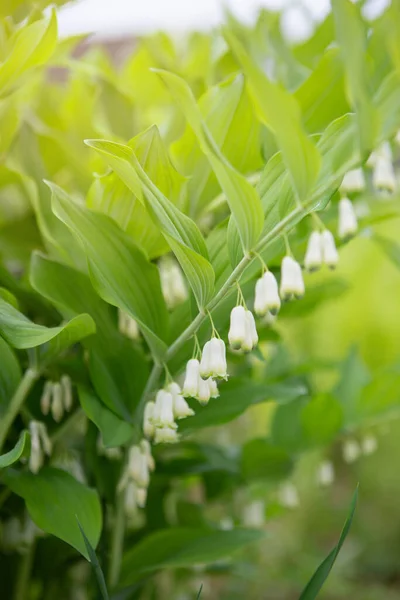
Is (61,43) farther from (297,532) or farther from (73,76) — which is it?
(297,532)

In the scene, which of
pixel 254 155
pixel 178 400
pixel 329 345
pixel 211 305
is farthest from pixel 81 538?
pixel 329 345

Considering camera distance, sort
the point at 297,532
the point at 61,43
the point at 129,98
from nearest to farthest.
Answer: the point at 61,43, the point at 129,98, the point at 297,532

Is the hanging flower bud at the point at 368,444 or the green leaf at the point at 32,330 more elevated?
the green leaf at the point at 32,330

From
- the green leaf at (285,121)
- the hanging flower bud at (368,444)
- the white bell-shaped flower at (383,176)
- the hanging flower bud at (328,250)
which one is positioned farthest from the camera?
the hanging flower bud at (368,444)

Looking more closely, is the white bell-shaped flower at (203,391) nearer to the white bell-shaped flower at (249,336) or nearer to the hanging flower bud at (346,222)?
the white bell-shaped flower at (249,336)

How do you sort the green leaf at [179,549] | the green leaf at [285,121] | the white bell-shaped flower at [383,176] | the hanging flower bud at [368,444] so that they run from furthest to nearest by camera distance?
the hanging flower bud at [368,444] < the green leaf at [179,549] < the white bell-shaped flower at [383,176] < the green leaf at [285,121]

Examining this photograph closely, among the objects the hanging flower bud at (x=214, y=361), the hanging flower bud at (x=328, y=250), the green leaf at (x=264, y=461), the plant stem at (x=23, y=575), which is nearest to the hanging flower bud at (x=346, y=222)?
the hanging flower bud at (x=328, y=250)

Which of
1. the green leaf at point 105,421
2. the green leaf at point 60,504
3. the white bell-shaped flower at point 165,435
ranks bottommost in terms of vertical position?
the green leaf at point 60,504
